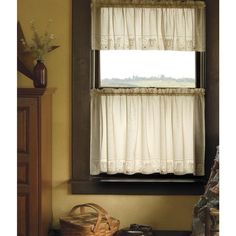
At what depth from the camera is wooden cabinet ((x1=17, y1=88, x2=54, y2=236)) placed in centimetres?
425

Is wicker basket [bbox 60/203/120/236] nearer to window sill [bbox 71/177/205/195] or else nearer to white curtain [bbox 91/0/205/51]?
window sill [bbox 71/177/205/195]

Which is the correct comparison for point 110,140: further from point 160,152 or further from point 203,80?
point 203,80

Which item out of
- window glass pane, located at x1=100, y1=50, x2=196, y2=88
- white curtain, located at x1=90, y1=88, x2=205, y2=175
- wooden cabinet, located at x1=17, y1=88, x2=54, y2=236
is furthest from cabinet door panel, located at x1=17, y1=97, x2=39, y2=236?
window glass pane, located at x1=100, y1=50, x2=196, y2=88

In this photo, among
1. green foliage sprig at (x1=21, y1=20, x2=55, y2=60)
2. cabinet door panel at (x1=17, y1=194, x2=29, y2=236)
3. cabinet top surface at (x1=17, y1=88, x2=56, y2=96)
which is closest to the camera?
cabinet top surface at (x1=17, y1=88, x2=56, y2=96)

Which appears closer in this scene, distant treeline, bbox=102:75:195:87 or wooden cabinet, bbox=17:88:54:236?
wooden cabinet, bbox=17:88:54:236

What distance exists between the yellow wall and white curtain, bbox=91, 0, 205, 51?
333 millimetres

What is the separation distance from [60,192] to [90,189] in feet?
0.89

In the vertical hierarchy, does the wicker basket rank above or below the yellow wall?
below

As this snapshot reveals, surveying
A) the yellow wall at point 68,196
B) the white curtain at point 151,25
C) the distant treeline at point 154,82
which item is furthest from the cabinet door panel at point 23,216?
the white curtain at point 151,25

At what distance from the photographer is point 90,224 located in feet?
14.7

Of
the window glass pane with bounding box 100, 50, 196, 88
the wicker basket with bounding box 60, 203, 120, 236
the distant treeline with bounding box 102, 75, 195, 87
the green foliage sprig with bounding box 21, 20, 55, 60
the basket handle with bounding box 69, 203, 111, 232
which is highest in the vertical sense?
the green foliage sprig with bounding box 21, 20, 55, 60

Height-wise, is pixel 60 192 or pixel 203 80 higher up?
pixel 203 80
